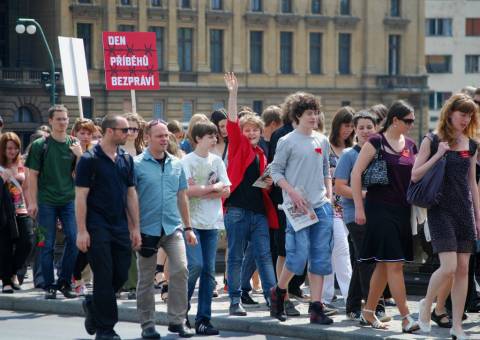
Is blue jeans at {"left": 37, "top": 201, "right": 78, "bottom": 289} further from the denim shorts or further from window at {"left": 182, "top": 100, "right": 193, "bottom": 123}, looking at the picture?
window at {"left": 182, "top": 100, "right": 193, "bottom": 123}

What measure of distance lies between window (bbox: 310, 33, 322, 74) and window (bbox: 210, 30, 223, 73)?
6552mm

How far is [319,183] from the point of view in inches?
507

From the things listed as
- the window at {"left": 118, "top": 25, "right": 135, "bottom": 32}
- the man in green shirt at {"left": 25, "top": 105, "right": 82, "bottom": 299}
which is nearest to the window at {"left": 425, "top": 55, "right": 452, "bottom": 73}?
the window at {"left": 118, "top": 25, "right": 135, "bottom": 32}

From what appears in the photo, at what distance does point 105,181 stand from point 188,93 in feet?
226

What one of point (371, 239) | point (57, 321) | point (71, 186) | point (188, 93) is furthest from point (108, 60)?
point (188, 93)

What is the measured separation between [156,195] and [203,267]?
955 millimetres

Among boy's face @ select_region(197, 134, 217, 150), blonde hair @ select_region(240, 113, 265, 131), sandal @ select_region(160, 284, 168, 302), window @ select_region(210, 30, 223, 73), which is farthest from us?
Answer: window @ select_region(210, 30, 223, 73)

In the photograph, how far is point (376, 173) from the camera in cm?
1233

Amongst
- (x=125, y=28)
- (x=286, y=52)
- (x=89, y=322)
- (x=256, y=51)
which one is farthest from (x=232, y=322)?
(x=286, y=52)

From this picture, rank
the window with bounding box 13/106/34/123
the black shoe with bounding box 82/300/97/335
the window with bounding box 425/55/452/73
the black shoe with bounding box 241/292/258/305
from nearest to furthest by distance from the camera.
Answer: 1. the black shoe with bounding box 82/300/97/335
2. the black shoe with bounding box 241/292/258/305
3. the window with bounding box 13/106/34/123
4. the window with bounding box 425/55/452/73

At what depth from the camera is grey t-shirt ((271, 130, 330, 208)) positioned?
12.8 meters

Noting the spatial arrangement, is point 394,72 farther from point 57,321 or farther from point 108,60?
point 57,321

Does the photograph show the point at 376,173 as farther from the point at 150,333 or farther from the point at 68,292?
the point at 68,292

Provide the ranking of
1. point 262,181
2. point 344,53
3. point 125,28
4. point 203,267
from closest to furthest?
1. point 203,267
2. point 262,181
3. point 125,28
4. point 344,53
